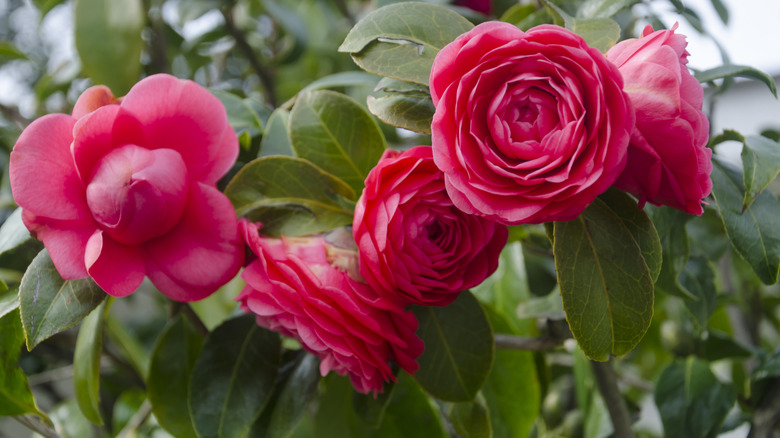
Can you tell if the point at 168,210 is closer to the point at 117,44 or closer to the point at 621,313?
the point at 621,313

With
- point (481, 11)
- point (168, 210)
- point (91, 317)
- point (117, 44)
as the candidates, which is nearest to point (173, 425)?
point (91, 317)

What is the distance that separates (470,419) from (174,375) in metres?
0.27

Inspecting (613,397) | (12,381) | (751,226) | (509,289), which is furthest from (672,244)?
(12,381)

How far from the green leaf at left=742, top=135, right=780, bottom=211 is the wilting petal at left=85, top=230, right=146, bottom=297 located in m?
0.38

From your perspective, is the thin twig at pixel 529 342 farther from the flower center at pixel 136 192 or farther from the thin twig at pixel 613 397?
the flower center at pixel 136 192

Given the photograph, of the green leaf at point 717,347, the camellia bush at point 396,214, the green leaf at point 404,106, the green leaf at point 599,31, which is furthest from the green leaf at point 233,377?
the green leaf at point 717,347

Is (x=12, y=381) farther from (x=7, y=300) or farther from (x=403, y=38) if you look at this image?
(x=403, y=38)

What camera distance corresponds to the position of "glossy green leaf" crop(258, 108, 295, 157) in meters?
0.51

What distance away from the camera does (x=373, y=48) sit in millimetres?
395

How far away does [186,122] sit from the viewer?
15.5 inches

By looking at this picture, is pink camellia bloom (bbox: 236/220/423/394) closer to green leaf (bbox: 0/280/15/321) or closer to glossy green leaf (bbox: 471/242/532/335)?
green leaf (bbox: 0/280/15/321)

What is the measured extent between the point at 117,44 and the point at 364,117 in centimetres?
43

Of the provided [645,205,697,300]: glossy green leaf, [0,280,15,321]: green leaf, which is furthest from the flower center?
[645,205,697,300]: glossy green leaf

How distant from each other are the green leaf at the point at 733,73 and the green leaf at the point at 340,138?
0.25 m
